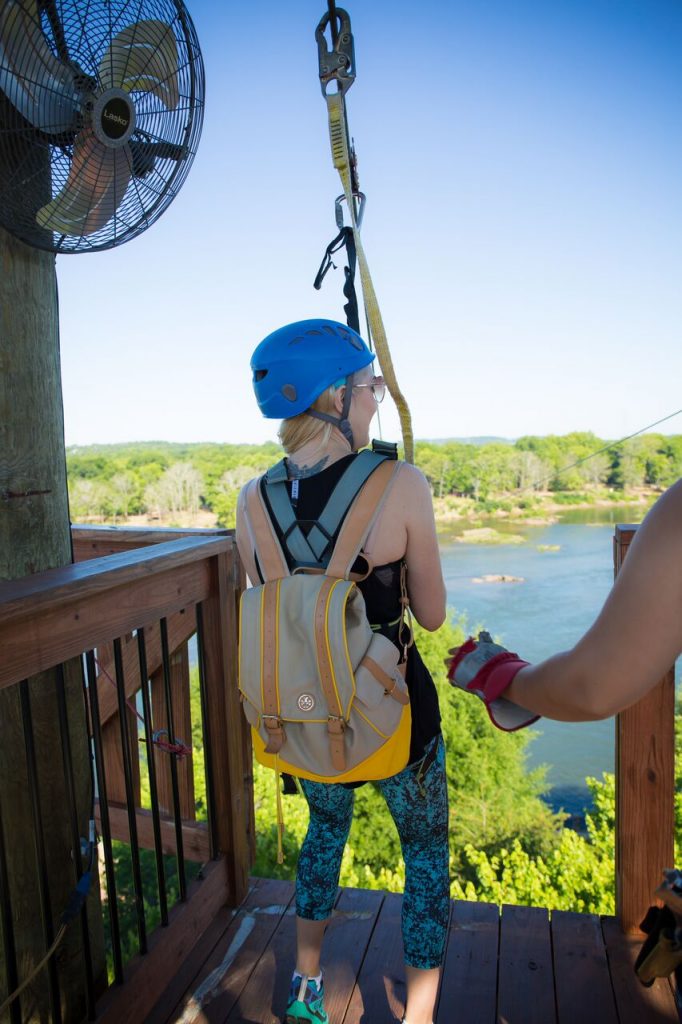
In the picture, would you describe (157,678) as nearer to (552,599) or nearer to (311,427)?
(311,427)

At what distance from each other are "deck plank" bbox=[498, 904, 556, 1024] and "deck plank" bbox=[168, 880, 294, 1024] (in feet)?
2.01

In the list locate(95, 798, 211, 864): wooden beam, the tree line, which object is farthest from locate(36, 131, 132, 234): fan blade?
the tree line

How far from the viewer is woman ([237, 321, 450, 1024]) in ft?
4.49

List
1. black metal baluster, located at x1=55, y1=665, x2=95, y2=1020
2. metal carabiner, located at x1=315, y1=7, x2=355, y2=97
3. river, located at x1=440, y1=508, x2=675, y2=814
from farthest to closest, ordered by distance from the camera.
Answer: river, located at x1=440, y1=508, x2=675, y2=814 < metal carabiner, located at x1=315, y1=7, x2=355, y2=97 < black metal baluster, located at x1=55, y1=665, x2=95, y2=1020

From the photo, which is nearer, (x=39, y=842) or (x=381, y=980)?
(x=39, y=842)

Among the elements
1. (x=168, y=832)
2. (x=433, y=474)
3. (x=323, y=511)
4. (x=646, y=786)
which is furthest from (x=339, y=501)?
(x=433, y=474)

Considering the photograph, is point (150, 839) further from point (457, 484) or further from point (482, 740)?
point (457, 484)

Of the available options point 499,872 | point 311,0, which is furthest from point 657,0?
point 311,0

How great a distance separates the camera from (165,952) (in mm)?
1800

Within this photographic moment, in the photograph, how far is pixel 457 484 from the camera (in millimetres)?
42000

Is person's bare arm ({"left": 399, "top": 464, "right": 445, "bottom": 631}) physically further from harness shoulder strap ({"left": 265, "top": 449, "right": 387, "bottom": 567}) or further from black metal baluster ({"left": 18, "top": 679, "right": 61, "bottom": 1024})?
black metal baluster ({"left": 18, "top": 679, "right": 61, "bottom": 1024})

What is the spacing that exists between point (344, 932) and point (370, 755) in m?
0.96

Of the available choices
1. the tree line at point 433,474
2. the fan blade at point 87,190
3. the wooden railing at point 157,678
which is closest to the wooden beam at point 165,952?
the wooden railing at point 157,678

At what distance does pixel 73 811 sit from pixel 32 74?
1462mm
